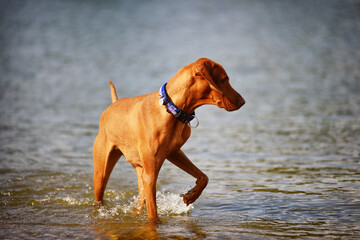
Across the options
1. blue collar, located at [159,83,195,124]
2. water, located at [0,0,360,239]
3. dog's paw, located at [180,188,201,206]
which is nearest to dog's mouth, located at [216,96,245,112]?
blue collar, located at [159,83,195,124]

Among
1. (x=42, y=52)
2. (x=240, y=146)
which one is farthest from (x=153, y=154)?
(x=42, y=52)

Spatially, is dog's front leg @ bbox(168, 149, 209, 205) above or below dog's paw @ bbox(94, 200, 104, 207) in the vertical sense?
above

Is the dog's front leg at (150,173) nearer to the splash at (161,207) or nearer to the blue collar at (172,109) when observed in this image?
the blue collar at (172,109)

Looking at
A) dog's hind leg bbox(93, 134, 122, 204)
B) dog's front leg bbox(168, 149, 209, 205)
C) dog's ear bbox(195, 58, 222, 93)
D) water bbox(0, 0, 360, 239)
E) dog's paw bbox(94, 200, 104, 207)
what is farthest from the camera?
dog's paw bbox(94, 200, 104, 207)

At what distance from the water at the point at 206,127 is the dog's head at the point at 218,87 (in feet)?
4.46

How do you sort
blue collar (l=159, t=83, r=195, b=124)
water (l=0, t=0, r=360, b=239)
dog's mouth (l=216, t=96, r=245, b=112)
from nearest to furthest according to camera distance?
dog's mouth (l=216, t=96, r=245, b=112) < blue collar (l=159, t=83, r=195, b=124) < water (l=0, t=0, r=360, b=239)

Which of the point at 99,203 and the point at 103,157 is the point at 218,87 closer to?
the point at 103,157

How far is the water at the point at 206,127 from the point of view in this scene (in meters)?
5.70

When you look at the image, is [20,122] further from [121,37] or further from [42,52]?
[121,37]

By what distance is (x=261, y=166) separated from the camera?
8.38 m

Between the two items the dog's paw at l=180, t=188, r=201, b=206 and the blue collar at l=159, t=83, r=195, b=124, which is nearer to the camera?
the blue collar at l=159, t=83, r=195, b=124

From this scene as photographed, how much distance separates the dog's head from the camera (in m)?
4.66

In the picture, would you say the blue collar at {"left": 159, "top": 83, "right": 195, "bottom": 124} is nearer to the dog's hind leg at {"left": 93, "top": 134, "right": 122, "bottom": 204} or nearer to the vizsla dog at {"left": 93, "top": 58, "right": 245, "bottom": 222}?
the vizsla dog at {"left": 93, "top": 58, "right": 245, "bottom": 222}

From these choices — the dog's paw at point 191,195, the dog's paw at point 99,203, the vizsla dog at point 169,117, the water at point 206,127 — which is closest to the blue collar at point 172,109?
the vizsla dog at point 169,117
